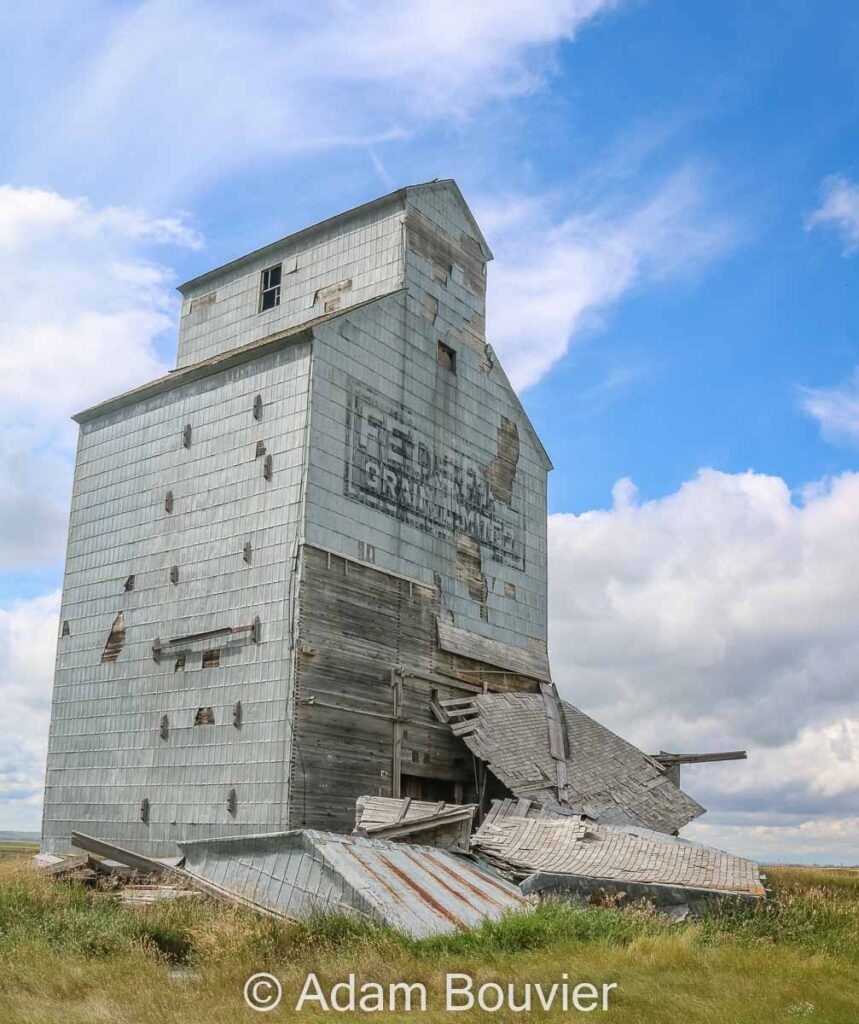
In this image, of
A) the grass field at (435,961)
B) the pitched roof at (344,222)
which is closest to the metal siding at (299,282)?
the pitched roof at (344,222)

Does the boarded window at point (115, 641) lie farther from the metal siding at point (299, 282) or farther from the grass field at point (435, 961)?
the grass field at point (435, 961)

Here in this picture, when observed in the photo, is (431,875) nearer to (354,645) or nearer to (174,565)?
→ (354,645)

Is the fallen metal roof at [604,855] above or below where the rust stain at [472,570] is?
below

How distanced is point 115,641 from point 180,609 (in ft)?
8.21

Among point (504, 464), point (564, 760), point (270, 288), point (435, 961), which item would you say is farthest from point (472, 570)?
point (435, 961)

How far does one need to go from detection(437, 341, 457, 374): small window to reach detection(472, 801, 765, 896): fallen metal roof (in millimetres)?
12508

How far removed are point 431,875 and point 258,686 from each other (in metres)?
7.27

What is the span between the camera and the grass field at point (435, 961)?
11.3 metres

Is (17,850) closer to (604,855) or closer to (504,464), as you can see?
(504,464)

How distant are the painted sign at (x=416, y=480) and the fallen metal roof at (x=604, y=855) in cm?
801

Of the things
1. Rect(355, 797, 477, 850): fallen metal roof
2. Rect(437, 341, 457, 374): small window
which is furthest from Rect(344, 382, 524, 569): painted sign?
Rect(355, 797, 477, 850): fallen metal roof

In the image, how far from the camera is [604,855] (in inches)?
808

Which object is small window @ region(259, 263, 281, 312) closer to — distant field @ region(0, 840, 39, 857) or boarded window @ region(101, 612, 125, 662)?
boarded window @ region(101, 612, 125, 662)

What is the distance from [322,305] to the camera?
29953 millimetres
